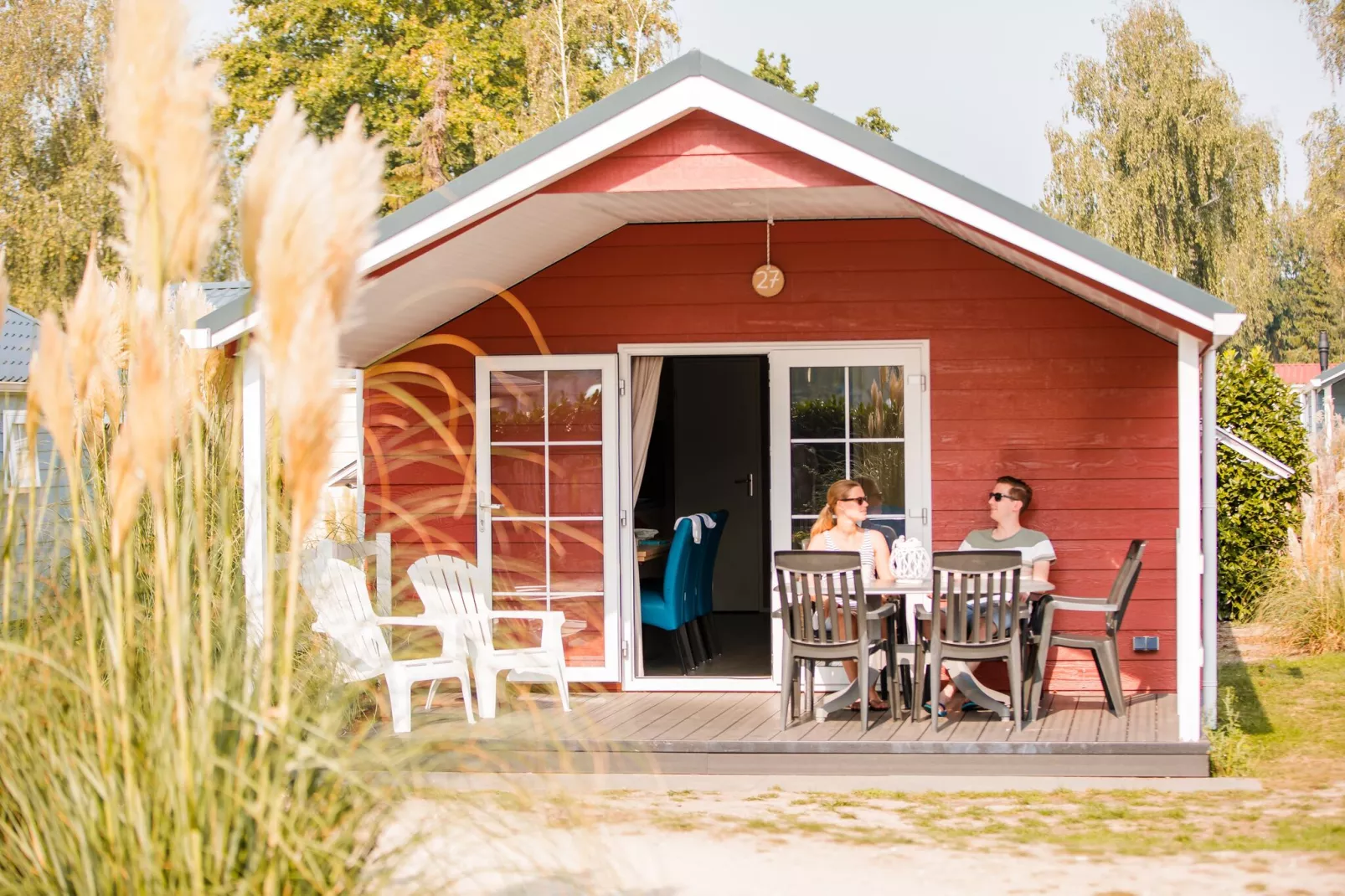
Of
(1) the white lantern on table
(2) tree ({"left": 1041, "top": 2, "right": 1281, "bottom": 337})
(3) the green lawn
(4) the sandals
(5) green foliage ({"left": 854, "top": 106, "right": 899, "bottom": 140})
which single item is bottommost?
(3) the green lawn

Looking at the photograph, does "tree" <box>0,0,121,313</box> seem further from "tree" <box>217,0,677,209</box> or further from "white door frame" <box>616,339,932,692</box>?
"white door frame" <box>616,339,932,692</box>

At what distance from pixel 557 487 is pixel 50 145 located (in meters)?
17.2

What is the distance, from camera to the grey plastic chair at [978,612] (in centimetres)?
568

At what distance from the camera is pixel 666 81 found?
530 cm

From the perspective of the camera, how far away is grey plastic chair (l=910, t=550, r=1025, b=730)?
18.6ft

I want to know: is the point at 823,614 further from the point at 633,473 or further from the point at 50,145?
the point at 50,145

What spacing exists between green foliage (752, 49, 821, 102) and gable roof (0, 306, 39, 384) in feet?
47.0

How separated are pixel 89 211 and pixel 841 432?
16.6 metres

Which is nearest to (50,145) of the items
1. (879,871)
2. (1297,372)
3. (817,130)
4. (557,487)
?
(557,487)

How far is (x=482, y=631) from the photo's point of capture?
6164mm

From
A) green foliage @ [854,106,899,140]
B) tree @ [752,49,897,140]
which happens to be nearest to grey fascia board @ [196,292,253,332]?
tree @ [752,49,897,140]

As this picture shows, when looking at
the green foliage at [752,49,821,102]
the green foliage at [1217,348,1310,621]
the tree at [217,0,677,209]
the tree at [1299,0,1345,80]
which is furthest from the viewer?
the green foliage at [752,49,821,102]

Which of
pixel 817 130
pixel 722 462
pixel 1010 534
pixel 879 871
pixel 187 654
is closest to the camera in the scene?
pixel 187 654

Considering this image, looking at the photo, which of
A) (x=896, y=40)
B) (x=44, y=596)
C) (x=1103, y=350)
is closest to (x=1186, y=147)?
(x=896, y=40)
